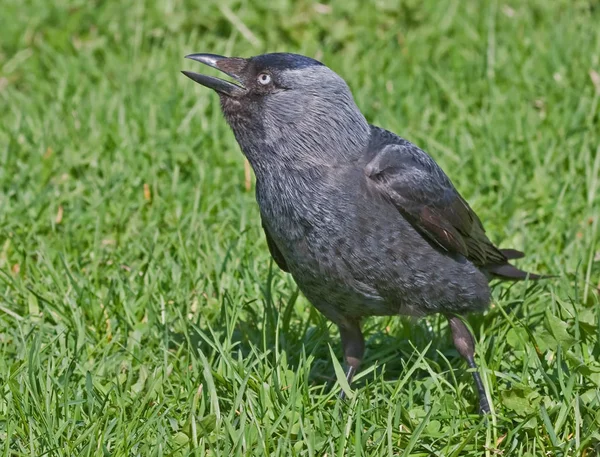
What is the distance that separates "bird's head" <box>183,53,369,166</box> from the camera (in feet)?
12.6

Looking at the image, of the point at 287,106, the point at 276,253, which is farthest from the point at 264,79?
the point at 276,253

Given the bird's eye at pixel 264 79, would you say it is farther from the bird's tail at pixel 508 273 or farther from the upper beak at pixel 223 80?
the bird's tail at pixel 508 273

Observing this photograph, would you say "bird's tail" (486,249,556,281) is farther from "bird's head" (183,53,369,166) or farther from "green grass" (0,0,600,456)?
"bird's head" (183,53,369,166)

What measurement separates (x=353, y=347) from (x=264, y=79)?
3.99 ft

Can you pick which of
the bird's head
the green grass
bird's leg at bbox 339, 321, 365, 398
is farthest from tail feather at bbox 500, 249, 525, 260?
the bird's head

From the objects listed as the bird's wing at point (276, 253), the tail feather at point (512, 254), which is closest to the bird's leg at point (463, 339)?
the tail feather at point (512, 254)

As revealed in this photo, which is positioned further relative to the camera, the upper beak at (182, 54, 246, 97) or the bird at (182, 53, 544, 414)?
the upper beak at (182, 54, 246, 97)

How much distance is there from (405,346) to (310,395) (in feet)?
2.23

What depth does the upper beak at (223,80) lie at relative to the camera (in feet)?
12.8

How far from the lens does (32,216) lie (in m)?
5.19

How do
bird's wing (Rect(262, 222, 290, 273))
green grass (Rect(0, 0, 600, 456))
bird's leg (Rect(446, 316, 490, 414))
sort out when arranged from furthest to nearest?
1. bird's wing (Rect(262, 222, 290, 273))
2. bird's leg (Rect(446, 316, 490, 414))
3. green grass (Rect(0, 0, 600, 456))

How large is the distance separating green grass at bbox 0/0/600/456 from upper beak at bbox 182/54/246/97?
90 centimetres

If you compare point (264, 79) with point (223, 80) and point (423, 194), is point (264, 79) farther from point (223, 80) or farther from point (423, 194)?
point (423, 194)

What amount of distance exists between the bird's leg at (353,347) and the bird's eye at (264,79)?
3.60ft
